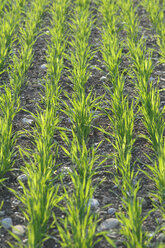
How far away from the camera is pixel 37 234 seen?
70.4 inches

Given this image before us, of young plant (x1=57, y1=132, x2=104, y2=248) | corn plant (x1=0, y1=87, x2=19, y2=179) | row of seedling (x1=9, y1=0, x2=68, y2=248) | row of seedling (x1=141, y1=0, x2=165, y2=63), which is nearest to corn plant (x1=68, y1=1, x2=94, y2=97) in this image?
row of seedling (x1=9, y1=0, x2=68, y2=248)

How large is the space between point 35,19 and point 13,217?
2.73m

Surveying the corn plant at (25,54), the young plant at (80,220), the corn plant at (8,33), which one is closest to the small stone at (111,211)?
the young plant at (80,220)

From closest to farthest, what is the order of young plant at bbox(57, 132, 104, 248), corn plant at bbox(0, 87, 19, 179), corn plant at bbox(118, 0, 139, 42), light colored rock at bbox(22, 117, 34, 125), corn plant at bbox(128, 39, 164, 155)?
young plant at bbox(57, 132, 104, 248) → corn plant at bbox(0, 87, 19, 179) → corn plant at bbox(128, 39, 164, 155) → light colored rock at bbox(22, 117, 34, 125) → corn plant at bbox(118, 0, 139, 42)

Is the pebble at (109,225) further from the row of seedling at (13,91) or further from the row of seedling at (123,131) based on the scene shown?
the row of seedling at (13,91)

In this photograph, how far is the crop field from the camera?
1.89 metres

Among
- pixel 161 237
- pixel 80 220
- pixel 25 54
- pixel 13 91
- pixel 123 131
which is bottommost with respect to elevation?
pixel 161 237

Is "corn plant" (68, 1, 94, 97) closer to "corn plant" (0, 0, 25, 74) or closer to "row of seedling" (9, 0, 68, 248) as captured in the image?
"row of seedling" (9, 0, 68, 248)

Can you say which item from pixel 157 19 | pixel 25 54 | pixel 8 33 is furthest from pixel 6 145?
pixel 157 19

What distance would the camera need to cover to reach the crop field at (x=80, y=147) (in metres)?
1.89

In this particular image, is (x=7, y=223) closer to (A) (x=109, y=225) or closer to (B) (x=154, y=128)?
(A) (x=109, y=225)

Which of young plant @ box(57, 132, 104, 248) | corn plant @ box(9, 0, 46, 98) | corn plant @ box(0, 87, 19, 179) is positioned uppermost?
corn plant @ box(9, 0, 46, 98)

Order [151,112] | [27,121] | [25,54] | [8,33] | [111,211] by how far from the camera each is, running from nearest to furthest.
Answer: [111,211]
[151,112]
[27,121]
[25,54]
[8,33]

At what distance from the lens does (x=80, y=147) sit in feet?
8.54
